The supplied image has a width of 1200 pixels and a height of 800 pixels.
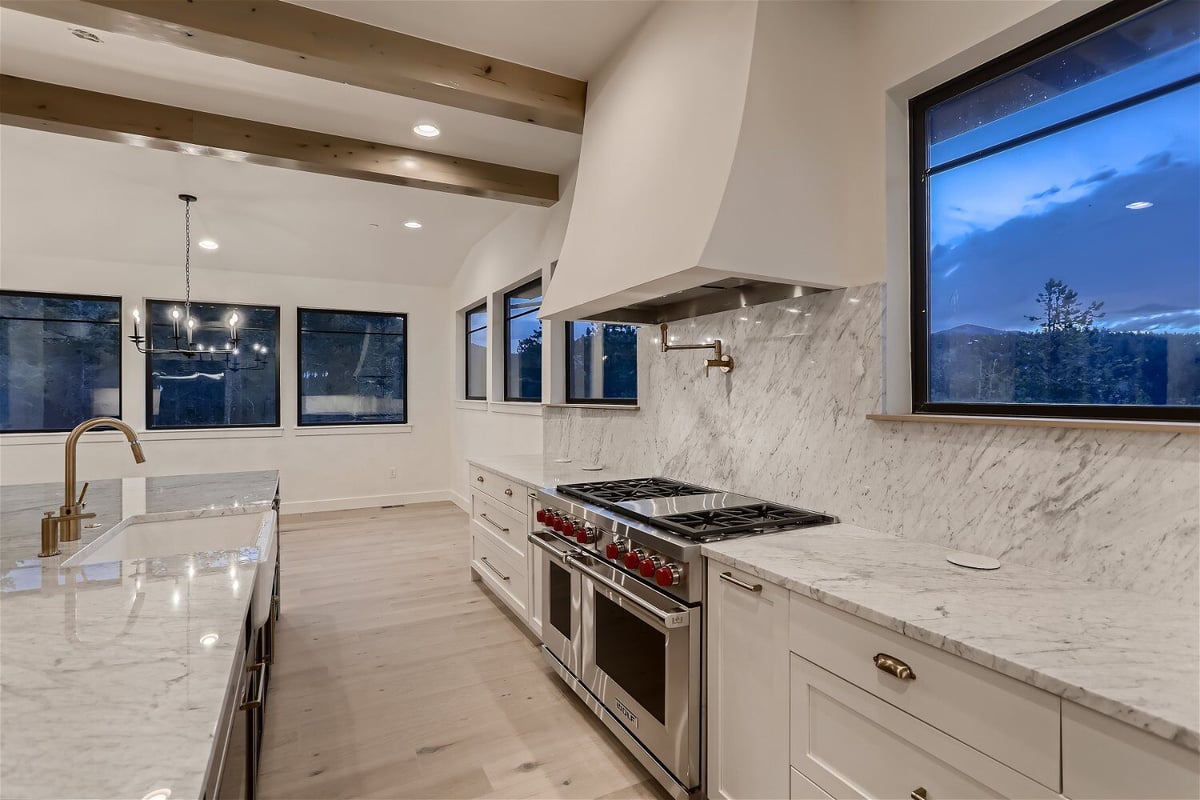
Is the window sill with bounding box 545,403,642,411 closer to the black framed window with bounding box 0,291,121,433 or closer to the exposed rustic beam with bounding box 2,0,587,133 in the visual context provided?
the exposed rustic beam with bounding box 2,0,587,133

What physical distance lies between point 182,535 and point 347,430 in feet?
14.1

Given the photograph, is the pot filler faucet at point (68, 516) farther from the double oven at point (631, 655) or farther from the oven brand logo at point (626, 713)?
the oven brand logo at point (626, 713)

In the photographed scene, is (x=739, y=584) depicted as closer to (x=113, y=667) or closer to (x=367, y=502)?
(x=113, y=667)

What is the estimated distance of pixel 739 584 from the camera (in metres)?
1.62

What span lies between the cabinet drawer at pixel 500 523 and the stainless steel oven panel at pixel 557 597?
0.27m

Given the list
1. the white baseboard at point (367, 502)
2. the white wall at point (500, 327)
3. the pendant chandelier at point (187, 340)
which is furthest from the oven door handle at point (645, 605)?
the white baseboard at point (367, 502)

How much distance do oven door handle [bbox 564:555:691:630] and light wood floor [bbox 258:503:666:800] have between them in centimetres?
63

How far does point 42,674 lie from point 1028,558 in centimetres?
208

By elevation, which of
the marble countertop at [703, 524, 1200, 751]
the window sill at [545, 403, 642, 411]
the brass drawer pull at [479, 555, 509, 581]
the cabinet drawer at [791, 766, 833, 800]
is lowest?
the brass drawer pull at [479, 555, 509, 581]

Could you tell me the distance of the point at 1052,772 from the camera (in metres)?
0.97

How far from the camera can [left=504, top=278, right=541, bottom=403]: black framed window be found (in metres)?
4.77

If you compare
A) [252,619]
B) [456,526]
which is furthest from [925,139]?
[456,526]

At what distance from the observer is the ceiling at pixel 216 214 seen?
3842 mm

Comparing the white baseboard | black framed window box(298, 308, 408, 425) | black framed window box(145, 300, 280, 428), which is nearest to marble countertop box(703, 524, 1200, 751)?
the white baseboard
